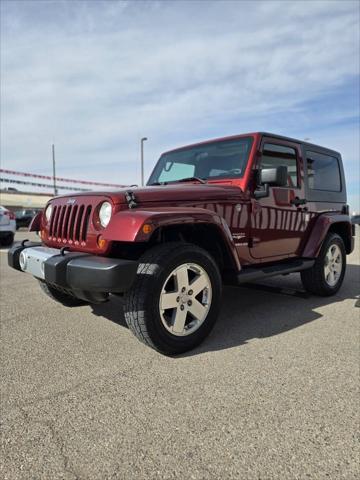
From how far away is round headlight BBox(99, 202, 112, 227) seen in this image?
2.71 m

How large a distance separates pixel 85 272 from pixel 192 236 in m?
1.17

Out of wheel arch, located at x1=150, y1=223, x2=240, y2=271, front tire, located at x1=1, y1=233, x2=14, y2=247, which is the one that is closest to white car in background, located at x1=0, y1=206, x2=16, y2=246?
front tire, located at x1=1, y1=233, x2=14, y2=247

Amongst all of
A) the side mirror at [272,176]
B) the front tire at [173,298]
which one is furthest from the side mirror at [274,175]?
the front tire at [173,298]

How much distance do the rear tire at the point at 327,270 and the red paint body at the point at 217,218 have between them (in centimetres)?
21

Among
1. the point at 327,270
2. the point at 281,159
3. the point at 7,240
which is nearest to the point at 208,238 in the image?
the point at 281,159

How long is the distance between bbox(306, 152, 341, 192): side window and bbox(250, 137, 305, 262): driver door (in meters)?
0.25

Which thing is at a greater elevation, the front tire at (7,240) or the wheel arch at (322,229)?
the wheel arch at (322,229)

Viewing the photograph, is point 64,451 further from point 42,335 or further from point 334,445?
point 42,335

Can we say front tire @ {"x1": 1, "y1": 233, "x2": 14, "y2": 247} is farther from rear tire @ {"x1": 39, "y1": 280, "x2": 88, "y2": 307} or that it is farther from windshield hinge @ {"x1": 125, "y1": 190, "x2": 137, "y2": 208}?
windshield hinge @ {"x1": 125, "y1": 190, "x2": 137, "y2": 208}

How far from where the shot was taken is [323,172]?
4.93 metres

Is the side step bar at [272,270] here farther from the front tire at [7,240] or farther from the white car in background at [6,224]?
the front tire at [7,240]

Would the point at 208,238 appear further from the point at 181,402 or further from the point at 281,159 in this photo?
the point at 281,159

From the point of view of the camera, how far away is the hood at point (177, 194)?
2782 mm

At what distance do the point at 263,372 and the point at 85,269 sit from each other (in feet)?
4.41
